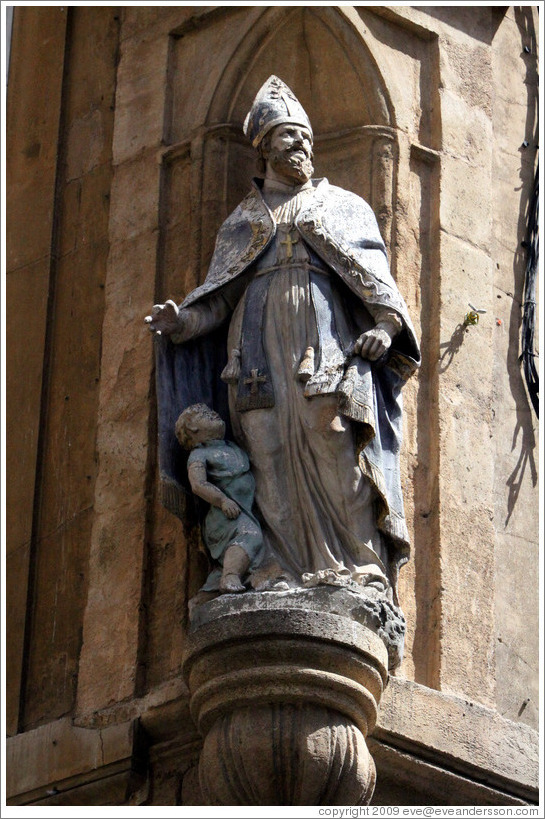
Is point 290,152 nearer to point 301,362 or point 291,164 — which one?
point 291,164

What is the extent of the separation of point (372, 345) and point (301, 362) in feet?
0.96

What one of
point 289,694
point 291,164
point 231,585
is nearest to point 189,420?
point 231,585

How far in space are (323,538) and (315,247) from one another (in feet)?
3.98

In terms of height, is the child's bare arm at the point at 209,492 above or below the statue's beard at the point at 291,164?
below

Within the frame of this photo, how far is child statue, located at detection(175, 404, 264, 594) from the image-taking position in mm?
11188

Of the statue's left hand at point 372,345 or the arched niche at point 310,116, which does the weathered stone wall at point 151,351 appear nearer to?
the arched niche at point 310,116

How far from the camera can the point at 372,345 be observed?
11.3m

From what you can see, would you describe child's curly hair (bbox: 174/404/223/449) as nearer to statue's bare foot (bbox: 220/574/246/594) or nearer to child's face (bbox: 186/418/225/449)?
child's face (bbox: 186/418/225/449)

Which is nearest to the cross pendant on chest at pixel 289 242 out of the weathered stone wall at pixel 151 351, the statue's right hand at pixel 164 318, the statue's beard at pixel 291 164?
the statue's beard at pixel 291 164

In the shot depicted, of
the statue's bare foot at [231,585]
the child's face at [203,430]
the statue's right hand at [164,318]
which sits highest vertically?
the statue's right hand at [164,318]

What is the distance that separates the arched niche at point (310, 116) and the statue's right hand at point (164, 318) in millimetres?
727

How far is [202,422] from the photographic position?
11406mm

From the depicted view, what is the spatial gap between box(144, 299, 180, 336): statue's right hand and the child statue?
36cm

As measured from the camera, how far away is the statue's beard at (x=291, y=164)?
38.7ft
